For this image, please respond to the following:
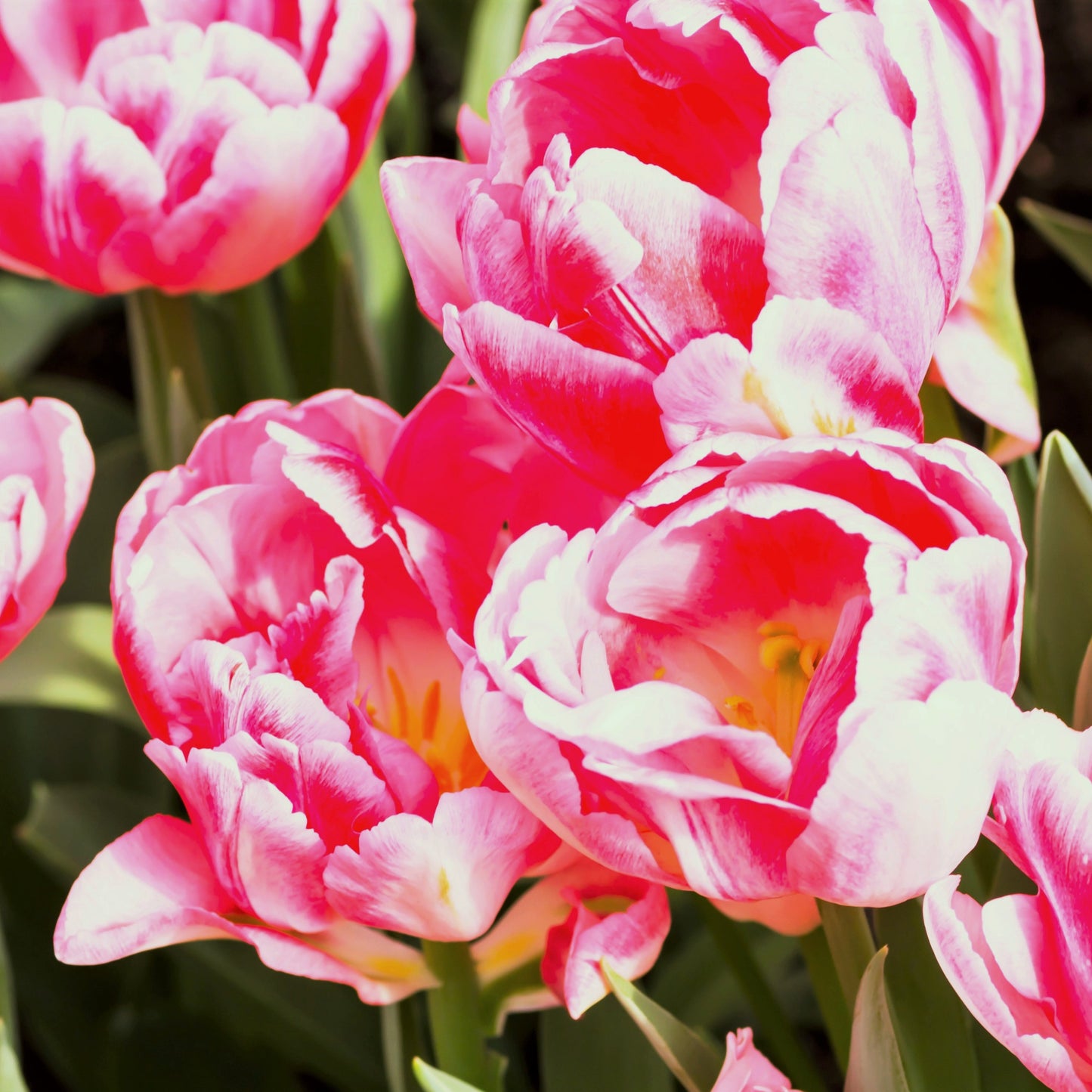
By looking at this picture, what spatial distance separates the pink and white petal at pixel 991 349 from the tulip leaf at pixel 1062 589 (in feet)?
0.09

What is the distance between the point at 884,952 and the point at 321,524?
0.15 m

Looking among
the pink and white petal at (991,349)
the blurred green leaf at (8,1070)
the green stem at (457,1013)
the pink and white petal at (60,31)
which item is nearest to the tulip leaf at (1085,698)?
the pink and white petal at (991,349)

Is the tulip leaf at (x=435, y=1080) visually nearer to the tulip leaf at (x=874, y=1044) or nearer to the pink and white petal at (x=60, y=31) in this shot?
the tulip leaf at (x=874, y=1044)

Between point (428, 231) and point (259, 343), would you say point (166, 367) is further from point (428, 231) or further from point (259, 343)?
point (428, 231)

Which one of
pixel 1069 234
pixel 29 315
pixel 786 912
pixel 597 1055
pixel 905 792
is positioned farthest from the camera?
pixel 29 315

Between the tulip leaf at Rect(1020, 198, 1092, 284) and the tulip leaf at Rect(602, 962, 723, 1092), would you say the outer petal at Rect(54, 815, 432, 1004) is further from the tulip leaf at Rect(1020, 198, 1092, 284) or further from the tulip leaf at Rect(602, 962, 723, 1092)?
the tulip leaf at Rect(1020, 198, 1092, 284)

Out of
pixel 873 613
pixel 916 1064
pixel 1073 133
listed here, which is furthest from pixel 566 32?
pixel 1073 133

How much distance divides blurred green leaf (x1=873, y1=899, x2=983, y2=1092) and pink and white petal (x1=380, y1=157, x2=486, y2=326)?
7.6 inches

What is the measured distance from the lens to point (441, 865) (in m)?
0.29

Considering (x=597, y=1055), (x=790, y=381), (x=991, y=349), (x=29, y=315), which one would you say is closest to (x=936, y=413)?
(x=991, y=349)

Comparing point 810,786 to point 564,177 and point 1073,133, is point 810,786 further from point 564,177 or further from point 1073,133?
point 1073,133

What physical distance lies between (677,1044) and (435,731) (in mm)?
103

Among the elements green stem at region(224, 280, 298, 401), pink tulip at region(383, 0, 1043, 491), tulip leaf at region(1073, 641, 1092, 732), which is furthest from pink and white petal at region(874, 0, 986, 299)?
green stem at region(224, 280, 298, 401)

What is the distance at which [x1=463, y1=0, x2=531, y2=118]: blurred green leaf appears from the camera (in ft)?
2.14
